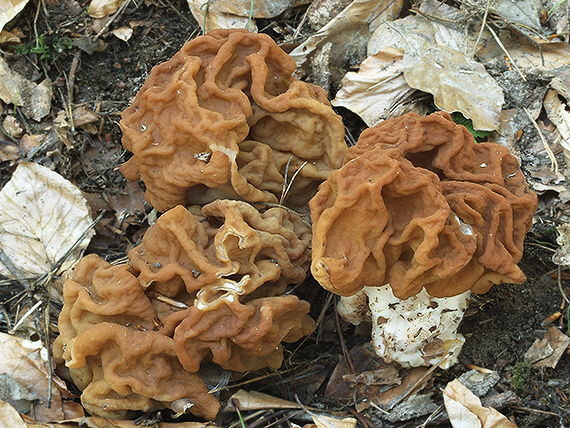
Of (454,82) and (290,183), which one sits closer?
(290,183)

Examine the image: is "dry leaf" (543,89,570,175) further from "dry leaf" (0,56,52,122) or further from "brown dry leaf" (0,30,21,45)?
"brown dry leaf" (0,30,21,45)

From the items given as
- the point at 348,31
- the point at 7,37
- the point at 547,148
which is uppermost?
the point at 7,37

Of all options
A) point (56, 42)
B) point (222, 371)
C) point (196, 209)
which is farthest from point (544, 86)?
point (56, 42)

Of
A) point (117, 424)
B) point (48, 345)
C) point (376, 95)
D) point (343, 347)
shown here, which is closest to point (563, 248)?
point (343, 347)

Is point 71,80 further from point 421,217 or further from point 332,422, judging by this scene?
point 332,422

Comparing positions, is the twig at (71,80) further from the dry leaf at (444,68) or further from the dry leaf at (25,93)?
the dry leaf at (444,68)

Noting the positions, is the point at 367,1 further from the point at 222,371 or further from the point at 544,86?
the point at 222,371

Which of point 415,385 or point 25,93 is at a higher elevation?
point 25,93

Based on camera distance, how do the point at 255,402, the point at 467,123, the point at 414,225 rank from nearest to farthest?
the point at 414,225 < the point at 255,402 < the point at 467,123
